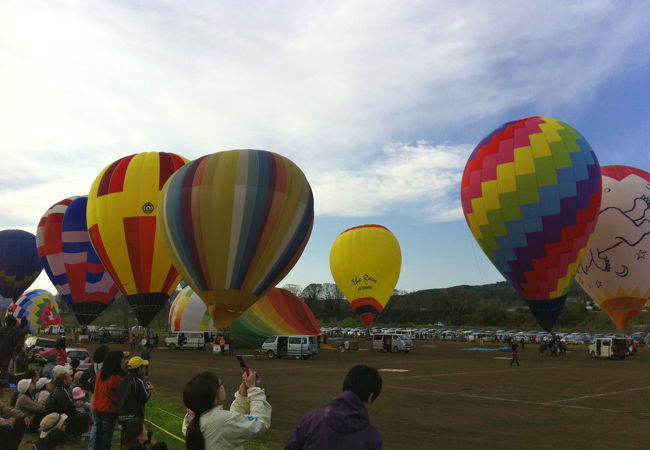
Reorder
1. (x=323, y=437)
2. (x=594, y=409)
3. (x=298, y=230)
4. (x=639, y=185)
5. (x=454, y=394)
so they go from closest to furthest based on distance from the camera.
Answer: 1. (x=323, y=437)
2. (x=594, y=409)
3. (x=454, y=394)
4. (x=298, y=230)
5. (x=639, y=185)

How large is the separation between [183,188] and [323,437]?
1392cm

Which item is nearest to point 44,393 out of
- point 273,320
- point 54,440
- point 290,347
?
point 54,440

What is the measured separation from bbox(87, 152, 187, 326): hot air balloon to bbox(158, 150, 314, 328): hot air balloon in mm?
4331

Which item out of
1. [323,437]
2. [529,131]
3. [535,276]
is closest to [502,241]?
[535,276]

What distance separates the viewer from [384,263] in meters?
40.9

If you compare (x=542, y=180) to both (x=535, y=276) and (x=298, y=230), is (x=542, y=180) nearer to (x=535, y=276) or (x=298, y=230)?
(x=535, y=276)

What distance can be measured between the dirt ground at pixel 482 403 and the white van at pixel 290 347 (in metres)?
6.26

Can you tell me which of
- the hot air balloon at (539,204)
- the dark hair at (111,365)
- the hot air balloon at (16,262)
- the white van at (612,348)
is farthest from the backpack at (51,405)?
the hot air balloon at (16,262)

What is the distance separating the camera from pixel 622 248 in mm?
29656

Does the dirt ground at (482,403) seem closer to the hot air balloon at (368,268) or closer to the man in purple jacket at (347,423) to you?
the man in purple jacket at (347,423)

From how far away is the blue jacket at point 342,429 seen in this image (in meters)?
2.96

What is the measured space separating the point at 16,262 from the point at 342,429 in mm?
46254

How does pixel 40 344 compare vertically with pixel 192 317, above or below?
below

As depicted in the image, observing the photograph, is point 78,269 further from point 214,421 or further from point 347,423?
point 347,423
